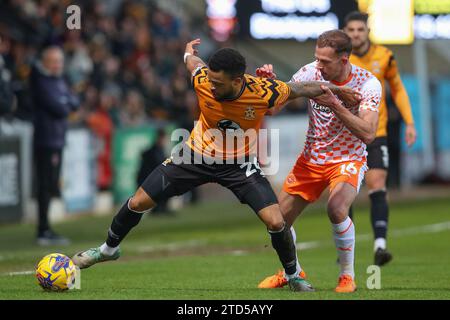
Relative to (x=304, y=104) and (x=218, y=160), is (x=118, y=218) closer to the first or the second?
(x=218, y=160)

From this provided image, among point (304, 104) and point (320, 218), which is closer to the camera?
point (320, 218)

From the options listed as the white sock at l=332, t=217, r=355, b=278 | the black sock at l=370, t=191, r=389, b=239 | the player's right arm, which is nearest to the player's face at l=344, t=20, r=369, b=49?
the black sock at l=370, t=191, r=389, b=239

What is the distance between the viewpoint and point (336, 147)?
1028 centimetres

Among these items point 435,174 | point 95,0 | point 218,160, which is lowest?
point 435,174

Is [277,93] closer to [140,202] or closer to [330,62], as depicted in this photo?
[330,62]

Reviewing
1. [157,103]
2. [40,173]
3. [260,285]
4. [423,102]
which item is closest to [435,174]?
[423,102]

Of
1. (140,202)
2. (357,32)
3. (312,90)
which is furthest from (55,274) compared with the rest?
(357,32)

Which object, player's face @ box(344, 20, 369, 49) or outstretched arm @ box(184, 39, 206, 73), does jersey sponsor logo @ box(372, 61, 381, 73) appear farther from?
outstretched arm @ box(184, 39, 206, 73)

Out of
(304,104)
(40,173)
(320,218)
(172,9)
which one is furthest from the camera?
(172,9)

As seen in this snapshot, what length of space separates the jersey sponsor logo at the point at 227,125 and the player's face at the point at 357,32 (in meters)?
3.57

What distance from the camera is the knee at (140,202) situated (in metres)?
9.83

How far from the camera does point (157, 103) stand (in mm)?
27281

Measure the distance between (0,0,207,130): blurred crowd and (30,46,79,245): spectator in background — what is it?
1.27 meters

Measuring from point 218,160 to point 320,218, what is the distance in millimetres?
11824
